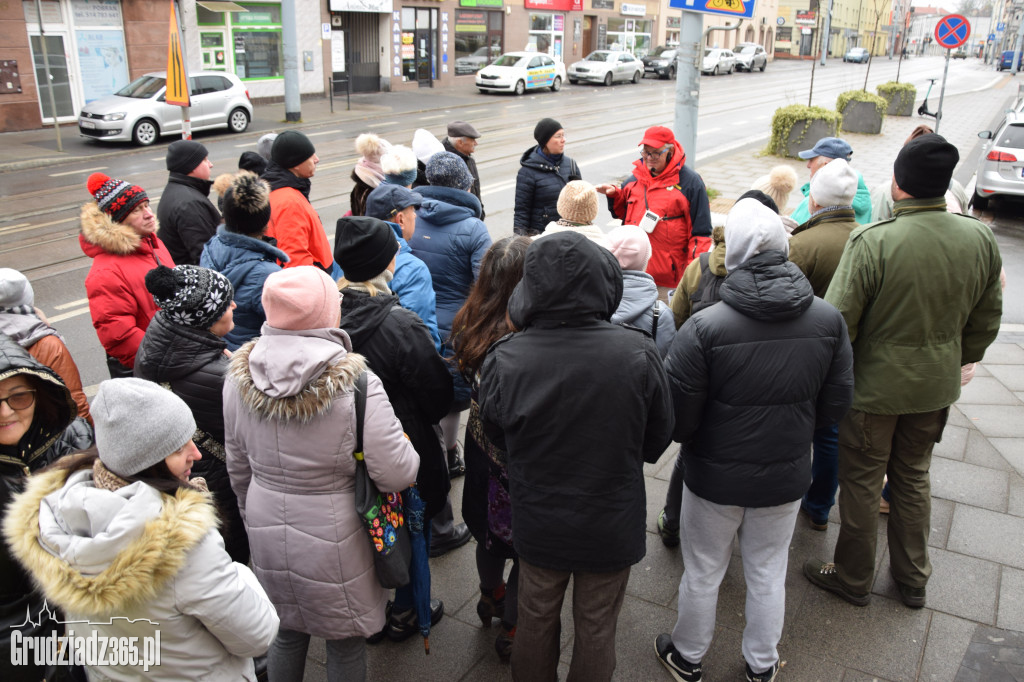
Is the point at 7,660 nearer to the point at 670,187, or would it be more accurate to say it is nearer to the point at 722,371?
the point at 722,371

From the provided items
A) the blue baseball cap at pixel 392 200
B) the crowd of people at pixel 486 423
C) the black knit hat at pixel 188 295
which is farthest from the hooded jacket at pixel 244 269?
the black knit hat at pixel 188 295

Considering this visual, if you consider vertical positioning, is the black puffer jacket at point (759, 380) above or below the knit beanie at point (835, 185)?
below

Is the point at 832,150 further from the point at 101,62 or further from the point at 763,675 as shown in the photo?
the point at 101,62

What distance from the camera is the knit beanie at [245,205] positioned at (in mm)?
4043

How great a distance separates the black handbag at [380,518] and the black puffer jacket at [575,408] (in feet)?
1.42

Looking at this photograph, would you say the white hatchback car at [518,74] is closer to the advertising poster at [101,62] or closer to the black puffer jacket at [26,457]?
the advertising poster at [101,62]

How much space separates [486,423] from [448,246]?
6.18ft

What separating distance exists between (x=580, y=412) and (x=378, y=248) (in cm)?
118

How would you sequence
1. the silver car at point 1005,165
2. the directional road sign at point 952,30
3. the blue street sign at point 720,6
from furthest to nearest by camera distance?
the directional road sign at point 952,30, the silver car at point 1005,165, the blue street sign at point 720,6

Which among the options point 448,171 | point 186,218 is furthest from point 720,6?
point 186,218

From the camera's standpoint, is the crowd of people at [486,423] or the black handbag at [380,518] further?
the black handbag at [380,518]

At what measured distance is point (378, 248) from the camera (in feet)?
10.4

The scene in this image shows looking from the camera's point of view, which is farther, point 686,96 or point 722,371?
point 686,96

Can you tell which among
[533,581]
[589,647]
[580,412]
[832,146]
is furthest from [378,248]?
[832,146]
